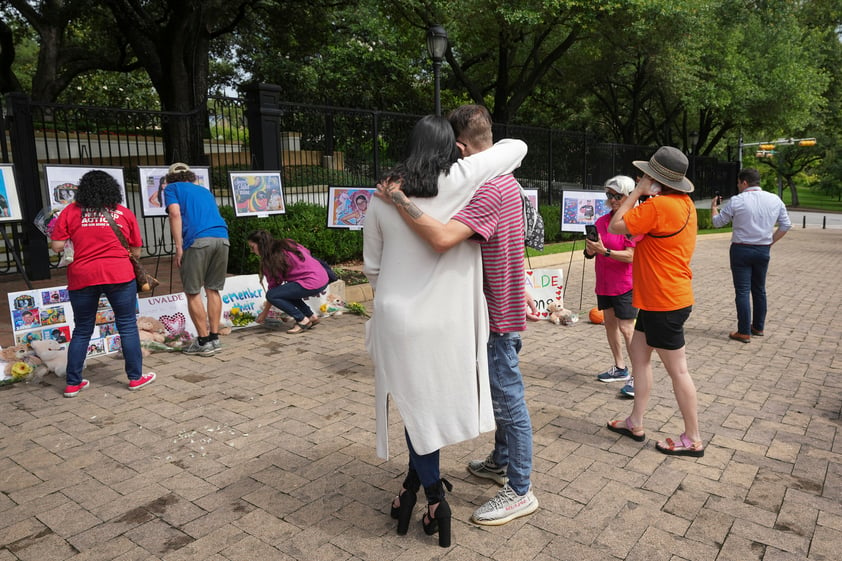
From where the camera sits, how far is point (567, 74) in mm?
24953

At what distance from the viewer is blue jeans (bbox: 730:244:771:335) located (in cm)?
681

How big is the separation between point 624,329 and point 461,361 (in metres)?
2.95

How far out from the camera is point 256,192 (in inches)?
352

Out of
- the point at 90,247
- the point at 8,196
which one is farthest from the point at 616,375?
the point at 8,196

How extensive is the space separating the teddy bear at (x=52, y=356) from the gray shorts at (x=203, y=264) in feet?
4.01

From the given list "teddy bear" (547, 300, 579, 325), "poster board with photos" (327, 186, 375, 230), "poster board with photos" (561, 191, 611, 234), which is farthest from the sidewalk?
"poster board with photos" (561, 191, 611, 234)

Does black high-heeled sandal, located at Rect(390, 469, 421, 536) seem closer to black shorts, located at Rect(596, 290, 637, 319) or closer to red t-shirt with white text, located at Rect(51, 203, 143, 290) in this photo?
black shorts, located at Rect(596, 290, 637, 319)

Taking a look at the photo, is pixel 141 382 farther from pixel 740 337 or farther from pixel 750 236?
pixel 750 236

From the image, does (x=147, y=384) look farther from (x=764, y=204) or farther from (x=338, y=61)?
(x=338, y=61)

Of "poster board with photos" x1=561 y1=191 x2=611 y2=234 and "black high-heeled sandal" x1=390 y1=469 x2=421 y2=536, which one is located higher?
"poster board with photos" x1=561 y1=191 x2=611 y2=234

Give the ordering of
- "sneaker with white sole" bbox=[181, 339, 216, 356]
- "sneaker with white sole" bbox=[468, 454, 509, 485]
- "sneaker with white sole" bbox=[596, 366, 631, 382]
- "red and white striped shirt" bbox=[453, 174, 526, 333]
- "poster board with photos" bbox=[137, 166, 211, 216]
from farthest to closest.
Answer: "poster board with photos" bbox=[137, 166, 211, 216]
"sneaker with white sole" bbox=[181, 339, 216, 356]
"sneaker with white sole" bbox=[596, 366, 631, 382]
"sneaker with white sole" bbox=[468, 454, 509, 485]
"red and white striped shirt" bbox=[453, 174, 526, 333]

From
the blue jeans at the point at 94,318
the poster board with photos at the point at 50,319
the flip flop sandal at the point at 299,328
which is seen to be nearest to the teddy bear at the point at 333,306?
the flip flop sandal at the point at 299,328

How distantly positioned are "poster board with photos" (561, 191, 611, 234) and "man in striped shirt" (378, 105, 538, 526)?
6.48m

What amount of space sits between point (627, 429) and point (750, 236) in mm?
3638
